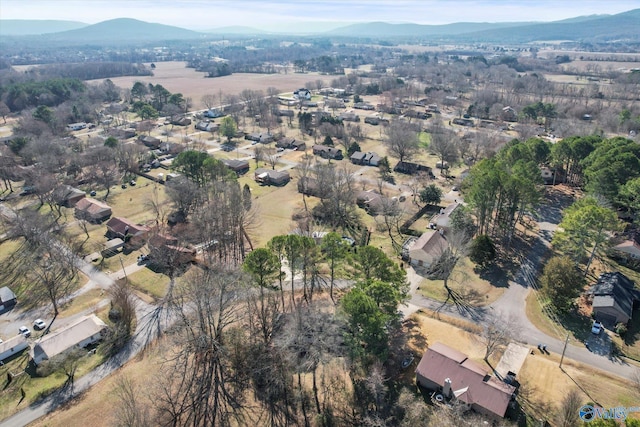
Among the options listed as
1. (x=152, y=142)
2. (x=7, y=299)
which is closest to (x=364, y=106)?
(x=152, y=142)

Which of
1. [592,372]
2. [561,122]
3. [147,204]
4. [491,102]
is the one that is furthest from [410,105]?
[592,372]

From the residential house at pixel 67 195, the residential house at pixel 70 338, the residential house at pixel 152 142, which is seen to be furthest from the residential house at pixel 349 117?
the residential house at pixel 70 338

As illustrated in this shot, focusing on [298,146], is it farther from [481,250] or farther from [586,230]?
[586,230]

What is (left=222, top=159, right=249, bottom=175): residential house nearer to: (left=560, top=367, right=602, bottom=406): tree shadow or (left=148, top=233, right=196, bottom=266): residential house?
(left=148, top=233, right=196, bottom=266): residential house

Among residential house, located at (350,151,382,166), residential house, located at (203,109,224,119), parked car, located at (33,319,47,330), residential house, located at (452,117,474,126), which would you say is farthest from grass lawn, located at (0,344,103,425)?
residential house, located at (452,117,474,126)

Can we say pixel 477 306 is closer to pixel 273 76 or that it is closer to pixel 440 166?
pixel 440 166

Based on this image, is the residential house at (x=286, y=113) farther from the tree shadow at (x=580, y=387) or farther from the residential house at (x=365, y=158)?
the tree shadow at (x=580, y=387)
